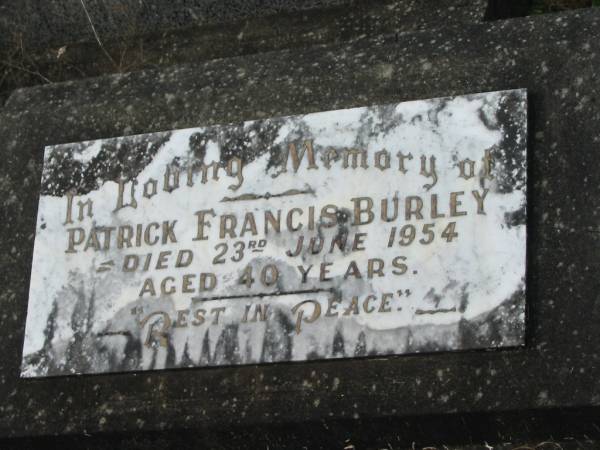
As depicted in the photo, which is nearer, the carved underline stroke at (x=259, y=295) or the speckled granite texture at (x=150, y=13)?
the carved underline stroke at (x=259, y=295)

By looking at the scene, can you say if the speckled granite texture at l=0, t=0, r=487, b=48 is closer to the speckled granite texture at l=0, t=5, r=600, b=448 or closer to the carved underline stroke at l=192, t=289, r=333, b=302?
the speckled granite texture at l=0, t=5, r=600, b=448

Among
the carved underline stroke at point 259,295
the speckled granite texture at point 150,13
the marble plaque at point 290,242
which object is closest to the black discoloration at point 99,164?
the marble plaque at point 290,242

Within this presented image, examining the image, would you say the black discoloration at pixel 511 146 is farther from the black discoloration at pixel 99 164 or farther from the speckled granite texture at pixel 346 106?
the black discoloration at pixel 99 164

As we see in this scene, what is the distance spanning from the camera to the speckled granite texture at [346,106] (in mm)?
4188

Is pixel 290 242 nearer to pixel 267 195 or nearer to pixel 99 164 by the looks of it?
pixel 267 195

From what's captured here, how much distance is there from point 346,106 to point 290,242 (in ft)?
Result: 1.43

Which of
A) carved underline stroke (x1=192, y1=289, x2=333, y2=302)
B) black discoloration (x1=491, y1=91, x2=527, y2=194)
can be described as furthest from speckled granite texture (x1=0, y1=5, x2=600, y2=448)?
carved underline stroke (x1=192, y1=289, x2=333, y2=302)

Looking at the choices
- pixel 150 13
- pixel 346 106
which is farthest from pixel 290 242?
pixel 150 13

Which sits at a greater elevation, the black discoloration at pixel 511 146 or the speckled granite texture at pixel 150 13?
the speckled granite texture at pixel 150 13

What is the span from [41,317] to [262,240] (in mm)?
663

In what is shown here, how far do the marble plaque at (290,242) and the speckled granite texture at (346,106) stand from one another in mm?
59

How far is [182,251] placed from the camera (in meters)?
4.55

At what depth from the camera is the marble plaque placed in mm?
4281

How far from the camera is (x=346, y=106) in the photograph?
4648 millimetres
